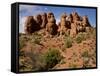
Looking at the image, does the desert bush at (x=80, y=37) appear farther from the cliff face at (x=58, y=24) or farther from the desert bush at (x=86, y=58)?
the desert bush at (x=86, y=58)

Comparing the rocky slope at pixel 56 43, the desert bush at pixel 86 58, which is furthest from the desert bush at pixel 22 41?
the desert bush at pixel 86 58

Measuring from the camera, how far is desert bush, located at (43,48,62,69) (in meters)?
2.79

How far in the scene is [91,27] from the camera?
3.02 metres

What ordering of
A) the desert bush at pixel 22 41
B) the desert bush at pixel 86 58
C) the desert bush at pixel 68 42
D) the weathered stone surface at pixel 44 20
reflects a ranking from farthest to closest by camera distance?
the desert bush at pixel 86 58
the desert bush at pixel 68 42
the weathered stone surface at pixel 44 20
the desert bush at pixel 22 41

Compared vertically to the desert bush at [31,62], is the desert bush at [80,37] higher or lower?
higher

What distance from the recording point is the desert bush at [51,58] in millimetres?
2795

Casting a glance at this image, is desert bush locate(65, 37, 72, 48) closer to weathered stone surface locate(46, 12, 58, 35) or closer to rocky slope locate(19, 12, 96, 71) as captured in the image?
rocky slope locate(19, 12, 96, 71)

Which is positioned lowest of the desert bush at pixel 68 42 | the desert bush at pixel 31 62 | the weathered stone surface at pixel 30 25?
the desert bush at pixel 31 62

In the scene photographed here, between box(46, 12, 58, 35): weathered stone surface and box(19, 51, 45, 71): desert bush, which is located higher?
box(46, 12, 58, 35): weathered stone surface

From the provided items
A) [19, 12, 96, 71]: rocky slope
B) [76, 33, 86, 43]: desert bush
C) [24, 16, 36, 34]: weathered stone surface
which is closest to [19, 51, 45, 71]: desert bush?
[19, 12, 96, 71]: rocky slope

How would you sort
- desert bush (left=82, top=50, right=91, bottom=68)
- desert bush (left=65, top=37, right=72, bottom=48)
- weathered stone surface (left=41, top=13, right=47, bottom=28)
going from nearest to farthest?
weathered stone surface (left=41, top=13, right=47, bottom=28)
desert bush (left=65, top=37, right=72, bottom=48)
desert bush (left=82, top=50, right=91, bottom=68)

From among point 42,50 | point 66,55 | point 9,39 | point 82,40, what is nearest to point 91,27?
point 82,40

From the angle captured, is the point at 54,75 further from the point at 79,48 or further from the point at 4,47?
the point at 4,47

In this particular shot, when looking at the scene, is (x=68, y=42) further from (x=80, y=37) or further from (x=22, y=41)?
(x=22, y=41)
